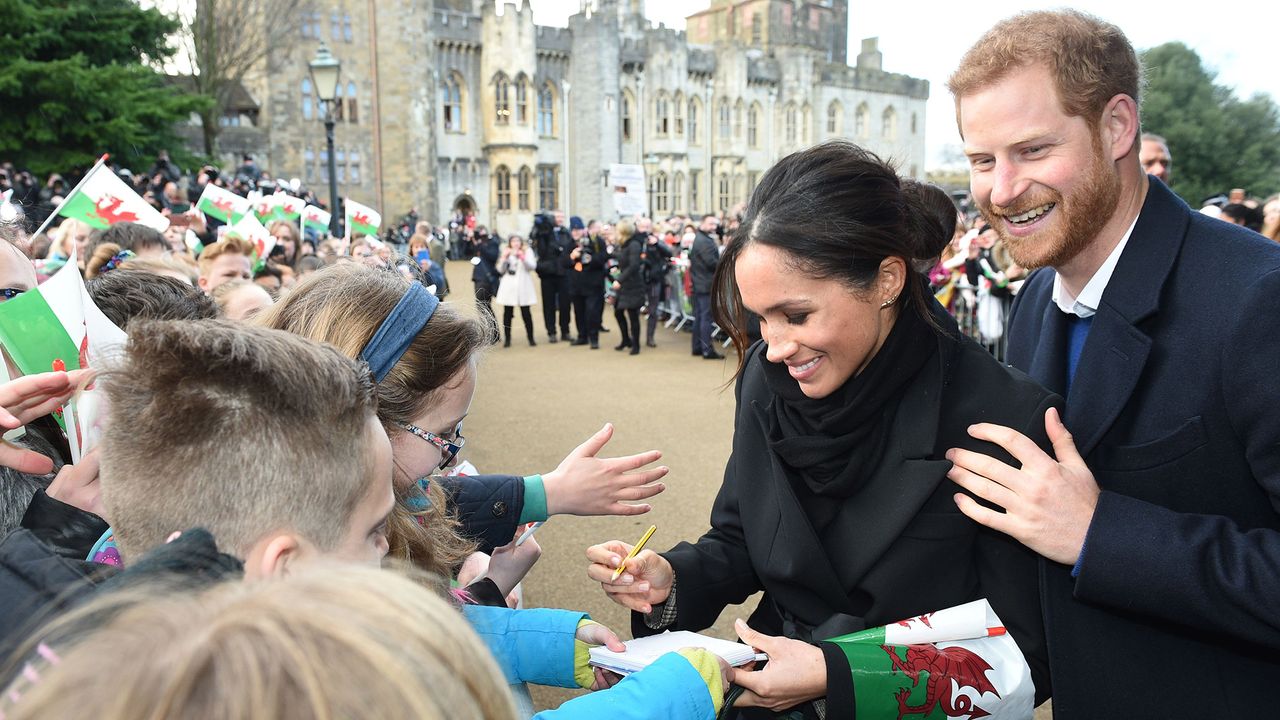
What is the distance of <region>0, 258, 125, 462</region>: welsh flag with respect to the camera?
7.18 ft

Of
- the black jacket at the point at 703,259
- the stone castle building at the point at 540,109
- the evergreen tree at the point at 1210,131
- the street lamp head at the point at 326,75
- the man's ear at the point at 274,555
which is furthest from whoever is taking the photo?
the stone castle building at the point at 540,109

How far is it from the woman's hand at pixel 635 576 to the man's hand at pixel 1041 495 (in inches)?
31.0

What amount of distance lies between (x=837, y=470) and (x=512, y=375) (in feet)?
34.4

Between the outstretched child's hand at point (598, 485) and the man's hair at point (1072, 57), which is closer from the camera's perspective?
the man's hair at point (1072, 57)

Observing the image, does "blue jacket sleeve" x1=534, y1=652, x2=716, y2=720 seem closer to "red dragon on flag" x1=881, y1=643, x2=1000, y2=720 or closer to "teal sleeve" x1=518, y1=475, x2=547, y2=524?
"red dragon on flag" x1=881, y1=643, x2=1000, y2=720

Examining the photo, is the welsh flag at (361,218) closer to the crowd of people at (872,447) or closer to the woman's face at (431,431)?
the crowd of people at (872,447)

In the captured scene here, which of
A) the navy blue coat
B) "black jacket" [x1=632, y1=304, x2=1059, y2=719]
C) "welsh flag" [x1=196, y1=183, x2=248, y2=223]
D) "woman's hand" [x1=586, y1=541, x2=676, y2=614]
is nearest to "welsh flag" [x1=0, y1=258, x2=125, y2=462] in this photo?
"woman's hand" [x1=586, y1=541, x2=676, y2=614]

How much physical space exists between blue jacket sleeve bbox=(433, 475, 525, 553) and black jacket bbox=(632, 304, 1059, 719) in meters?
0.88

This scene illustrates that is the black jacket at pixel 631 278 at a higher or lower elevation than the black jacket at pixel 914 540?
lower

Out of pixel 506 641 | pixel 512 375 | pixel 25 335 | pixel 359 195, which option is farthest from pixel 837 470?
pixel 359 195

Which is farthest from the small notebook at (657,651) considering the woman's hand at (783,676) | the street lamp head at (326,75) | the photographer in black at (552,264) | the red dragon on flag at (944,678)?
the street lamp head at (326,75)

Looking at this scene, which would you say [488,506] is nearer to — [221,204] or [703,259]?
[221,204]

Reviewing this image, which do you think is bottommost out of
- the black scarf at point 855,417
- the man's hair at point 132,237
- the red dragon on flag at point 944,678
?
the red dragon on flag at point 944,678

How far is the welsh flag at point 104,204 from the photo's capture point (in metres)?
5.71
